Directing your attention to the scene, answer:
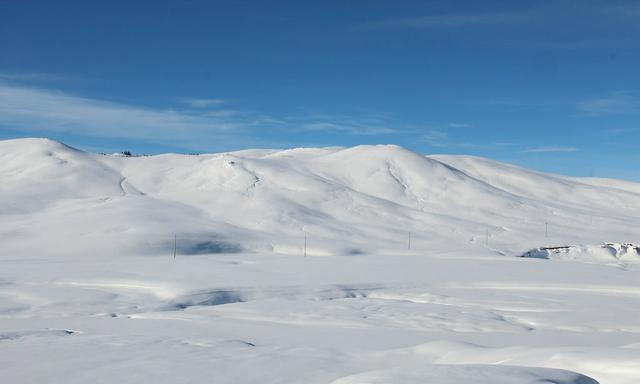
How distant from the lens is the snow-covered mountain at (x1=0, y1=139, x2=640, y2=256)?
32.1 metres

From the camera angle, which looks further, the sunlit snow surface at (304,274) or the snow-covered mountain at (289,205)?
the snow-covered mountain at (289,205)

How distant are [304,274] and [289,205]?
2013 cm

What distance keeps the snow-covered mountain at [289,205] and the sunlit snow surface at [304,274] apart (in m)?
0.20

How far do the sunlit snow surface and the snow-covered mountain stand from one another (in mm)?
202

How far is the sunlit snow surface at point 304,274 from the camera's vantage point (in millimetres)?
9258

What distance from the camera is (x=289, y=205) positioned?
136 ft

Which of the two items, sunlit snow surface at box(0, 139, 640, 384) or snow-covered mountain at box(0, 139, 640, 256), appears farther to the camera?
snow-covered mountain at box(0, 139, 640, 256)

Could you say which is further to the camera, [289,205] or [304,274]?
[289,205]

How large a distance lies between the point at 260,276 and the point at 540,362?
13.3m

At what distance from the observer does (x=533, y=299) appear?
1741cm

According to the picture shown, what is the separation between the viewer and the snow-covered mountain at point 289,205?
3206 centimetres

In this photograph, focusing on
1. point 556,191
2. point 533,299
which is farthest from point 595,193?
point 533,299

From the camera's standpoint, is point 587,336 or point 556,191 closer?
point 587,336

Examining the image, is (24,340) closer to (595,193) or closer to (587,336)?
(587,336)
